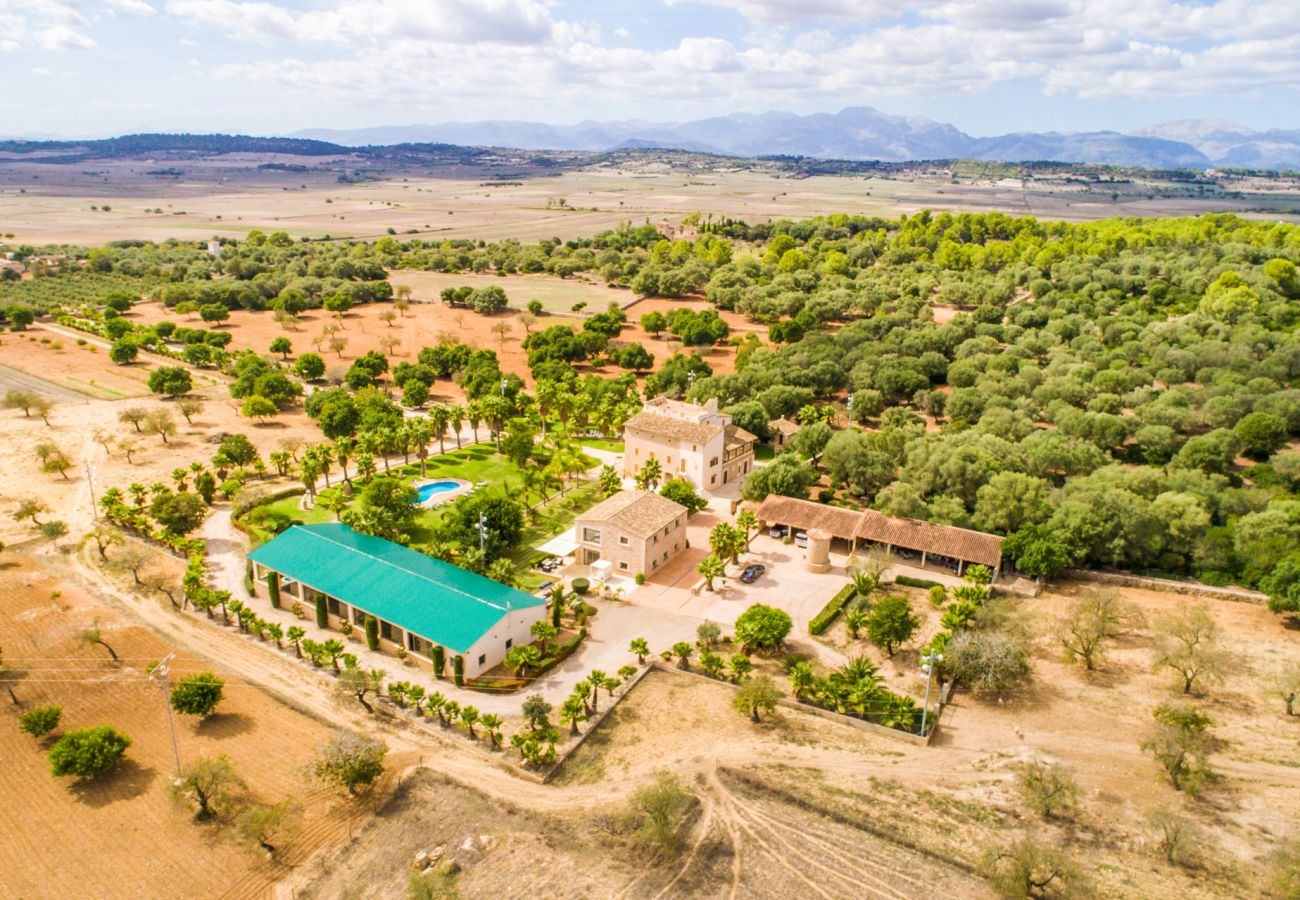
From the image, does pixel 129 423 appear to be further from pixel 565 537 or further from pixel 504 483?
pixel 565 537

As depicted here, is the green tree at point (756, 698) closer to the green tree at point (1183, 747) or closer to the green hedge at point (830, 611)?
the green hedge at point (830, 611)

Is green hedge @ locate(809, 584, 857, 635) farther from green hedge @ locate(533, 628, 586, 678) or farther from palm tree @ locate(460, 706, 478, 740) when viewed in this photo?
palm tree @ locate(460, 706, 478, 740)

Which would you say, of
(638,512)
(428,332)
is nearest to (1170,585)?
(638,512)

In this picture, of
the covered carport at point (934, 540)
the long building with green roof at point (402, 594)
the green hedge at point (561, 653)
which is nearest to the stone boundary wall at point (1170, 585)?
the covered carport at point (934, 540)

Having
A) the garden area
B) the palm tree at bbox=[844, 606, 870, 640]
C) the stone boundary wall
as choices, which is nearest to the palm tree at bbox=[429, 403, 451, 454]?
the garden area

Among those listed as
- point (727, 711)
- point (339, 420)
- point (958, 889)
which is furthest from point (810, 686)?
point (339, 420)

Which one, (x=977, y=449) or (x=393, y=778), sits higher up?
(x=977, y=449)

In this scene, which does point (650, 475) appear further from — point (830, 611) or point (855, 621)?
point (855, 621)
